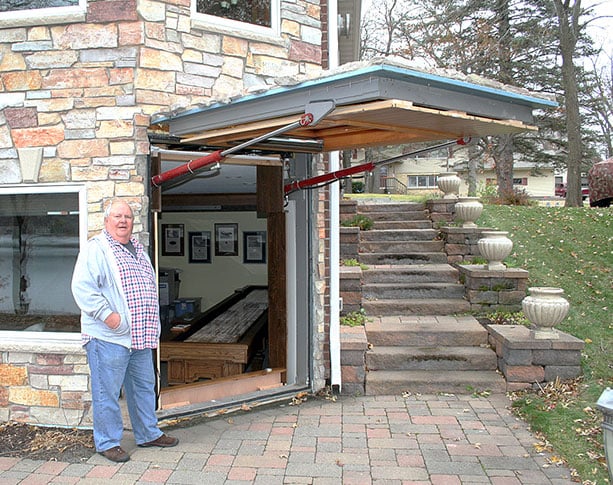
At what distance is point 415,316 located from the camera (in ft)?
23.7

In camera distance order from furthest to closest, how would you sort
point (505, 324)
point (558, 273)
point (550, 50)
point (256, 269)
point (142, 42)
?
point (550, 50) < point (256, 269) < point (558, 273) < point (505, 324) < point (142, 42)

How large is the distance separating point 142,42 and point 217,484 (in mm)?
3363

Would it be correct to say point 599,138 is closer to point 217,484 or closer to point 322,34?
point 322,34

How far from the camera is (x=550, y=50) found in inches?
821

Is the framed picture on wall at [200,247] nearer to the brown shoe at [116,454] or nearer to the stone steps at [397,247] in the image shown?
the stone steps at [397,247]

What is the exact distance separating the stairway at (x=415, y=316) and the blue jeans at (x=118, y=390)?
7.29 ft

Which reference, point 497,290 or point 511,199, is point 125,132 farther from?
point 511,199

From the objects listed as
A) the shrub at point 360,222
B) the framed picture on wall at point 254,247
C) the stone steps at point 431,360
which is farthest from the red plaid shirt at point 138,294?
the framed picture on wall at point 254,247

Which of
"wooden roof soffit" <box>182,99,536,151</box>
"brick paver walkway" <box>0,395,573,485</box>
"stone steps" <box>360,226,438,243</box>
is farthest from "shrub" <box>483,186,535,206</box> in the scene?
"wooden roof soffit" <box>182,99,536,151</box>

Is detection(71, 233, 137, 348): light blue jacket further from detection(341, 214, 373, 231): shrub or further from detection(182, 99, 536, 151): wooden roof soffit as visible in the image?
detection(341, 214, 373, 231): shrub

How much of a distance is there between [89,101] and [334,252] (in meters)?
2.66

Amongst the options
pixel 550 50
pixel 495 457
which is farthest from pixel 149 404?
pixel 550 50

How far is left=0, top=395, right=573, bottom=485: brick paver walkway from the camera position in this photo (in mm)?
4020

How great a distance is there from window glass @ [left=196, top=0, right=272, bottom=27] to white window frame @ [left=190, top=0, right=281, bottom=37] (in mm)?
37
